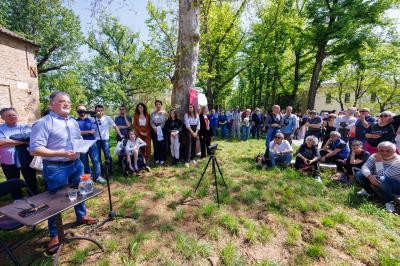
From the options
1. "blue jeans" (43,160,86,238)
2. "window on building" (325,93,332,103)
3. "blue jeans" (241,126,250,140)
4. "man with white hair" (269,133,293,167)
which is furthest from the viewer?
"window on building" (325,93,332,103)

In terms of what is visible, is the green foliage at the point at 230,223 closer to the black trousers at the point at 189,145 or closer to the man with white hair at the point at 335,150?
the black trousers at the point at 189,145

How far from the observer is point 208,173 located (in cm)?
561

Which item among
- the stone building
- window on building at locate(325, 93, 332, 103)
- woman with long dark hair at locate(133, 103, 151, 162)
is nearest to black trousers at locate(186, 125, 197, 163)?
woman with long dark hair at locate(133, 103, 151, 162)

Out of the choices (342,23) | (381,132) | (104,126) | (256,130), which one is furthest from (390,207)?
(342,23)

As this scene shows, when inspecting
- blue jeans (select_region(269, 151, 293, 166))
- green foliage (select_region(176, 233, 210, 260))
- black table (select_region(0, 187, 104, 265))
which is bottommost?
green foliage (select_region(176, 233, 210, 260))

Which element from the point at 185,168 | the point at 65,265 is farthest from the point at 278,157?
the point at 65,265

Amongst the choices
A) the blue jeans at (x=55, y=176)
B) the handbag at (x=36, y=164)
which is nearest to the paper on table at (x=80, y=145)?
the blue jeans at (x=55, y=176)

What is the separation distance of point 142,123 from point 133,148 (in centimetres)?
98

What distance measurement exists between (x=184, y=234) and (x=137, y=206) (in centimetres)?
132

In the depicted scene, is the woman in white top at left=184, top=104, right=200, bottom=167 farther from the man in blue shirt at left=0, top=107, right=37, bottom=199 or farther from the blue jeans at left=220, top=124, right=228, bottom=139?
the blue jeans at left=220, top=124, right=228, bottom=139

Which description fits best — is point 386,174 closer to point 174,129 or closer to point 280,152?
point 280,152

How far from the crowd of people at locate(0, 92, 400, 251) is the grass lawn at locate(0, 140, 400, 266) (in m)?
0.49

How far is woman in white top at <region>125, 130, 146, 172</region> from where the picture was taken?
554 centimetres

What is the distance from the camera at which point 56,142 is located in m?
2.61
